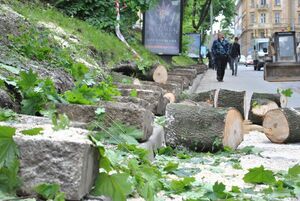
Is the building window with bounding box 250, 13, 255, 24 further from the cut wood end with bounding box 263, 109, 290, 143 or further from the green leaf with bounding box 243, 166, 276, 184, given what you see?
the green leaf with bounding box 243, 166, 276, 184

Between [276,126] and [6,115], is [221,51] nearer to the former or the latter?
[276,126]

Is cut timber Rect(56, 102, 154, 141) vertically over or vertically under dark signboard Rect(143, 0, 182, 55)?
under

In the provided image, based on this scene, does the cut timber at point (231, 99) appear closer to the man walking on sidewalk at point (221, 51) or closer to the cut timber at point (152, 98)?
the cut timber at point (152, 98)

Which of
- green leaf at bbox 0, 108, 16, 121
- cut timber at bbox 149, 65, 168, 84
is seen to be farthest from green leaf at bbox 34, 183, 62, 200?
cut timber at bbox 149, 65, 168, 84

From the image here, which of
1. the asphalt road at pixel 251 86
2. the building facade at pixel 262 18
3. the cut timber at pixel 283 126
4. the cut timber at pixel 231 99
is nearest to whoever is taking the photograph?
the cut timber at pixel 283 126

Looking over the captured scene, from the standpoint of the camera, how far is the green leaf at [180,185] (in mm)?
3878

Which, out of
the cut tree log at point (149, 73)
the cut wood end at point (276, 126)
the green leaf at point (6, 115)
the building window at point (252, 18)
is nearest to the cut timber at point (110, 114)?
the green leaf at point (6, 115)

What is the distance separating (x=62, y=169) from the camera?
282cm

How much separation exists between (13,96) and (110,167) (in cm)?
186

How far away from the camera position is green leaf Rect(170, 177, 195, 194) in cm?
388

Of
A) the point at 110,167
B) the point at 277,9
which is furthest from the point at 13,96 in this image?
the point at 277,9

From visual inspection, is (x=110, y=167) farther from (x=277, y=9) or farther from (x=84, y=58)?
(x=277, y=9)

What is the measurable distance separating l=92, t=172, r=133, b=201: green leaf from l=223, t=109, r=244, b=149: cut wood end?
10.4 ft

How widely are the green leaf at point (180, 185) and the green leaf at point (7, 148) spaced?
4.47 feet
